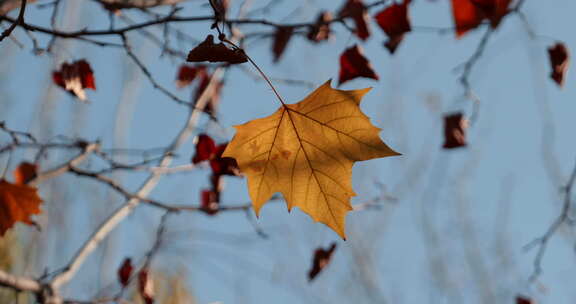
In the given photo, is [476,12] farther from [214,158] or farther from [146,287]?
[146,287]

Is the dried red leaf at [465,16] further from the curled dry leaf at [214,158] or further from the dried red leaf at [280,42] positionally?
the curled dry leaf at [214,158]

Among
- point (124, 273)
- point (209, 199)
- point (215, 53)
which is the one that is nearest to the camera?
point (215, 53)

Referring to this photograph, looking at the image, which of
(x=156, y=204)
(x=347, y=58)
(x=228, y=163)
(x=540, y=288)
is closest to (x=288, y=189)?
(x=228, y=163)

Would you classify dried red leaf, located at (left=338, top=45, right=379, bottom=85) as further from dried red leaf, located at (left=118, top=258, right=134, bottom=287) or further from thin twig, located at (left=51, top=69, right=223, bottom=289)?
dried red leaf, located at (left=118, top=258, right=134, bottom=287)

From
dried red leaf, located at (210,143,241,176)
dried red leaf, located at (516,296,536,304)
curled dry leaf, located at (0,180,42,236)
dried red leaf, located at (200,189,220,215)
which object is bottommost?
dried red leaf, located at (516,296,536,304)

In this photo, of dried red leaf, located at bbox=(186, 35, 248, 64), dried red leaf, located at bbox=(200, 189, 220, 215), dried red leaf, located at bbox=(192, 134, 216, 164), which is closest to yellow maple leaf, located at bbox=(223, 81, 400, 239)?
dried red leaf, located at bbox=(186, 35, 248, 64)

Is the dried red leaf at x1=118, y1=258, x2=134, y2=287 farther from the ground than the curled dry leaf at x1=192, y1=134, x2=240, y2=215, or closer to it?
closer to it

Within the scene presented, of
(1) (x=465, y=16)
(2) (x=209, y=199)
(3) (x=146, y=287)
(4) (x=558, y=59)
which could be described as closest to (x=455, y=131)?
(4) (x=558, y=59)
